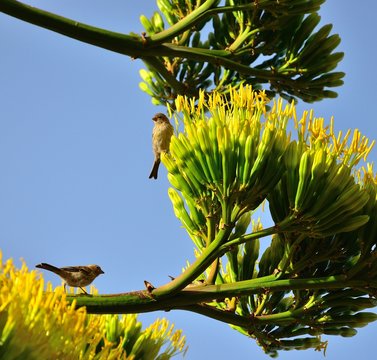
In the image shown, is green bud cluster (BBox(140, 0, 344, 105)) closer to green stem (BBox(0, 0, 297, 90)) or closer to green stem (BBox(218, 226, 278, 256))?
green stem (BBox(0, 0, 297, 90))

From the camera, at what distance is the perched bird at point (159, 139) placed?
19.6ft

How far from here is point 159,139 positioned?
19.7 feet

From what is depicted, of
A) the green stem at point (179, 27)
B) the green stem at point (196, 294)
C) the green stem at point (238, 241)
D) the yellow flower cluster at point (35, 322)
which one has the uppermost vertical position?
the green stem at point (179, 27)

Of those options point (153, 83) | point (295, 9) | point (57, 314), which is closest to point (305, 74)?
point (295, 9)

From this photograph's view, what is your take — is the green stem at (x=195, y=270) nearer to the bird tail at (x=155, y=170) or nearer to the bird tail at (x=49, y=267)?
the bird tail at (x=49, y=267)

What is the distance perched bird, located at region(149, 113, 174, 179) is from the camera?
19.6 ft

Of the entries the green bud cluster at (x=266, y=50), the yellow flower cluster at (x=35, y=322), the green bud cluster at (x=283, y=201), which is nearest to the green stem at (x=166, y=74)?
the green bud cluster at (x=266, y=50)

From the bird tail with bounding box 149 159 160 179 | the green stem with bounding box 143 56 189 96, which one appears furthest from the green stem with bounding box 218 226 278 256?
the green stem with bounding box 143 56 189 96

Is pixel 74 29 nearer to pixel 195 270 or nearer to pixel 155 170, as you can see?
pixel 155 170

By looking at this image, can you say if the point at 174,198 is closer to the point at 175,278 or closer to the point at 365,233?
the point at 175,278

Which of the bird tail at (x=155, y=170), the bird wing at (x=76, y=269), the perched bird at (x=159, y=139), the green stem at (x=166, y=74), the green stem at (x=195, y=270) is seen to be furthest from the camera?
the green stem at (x=166, y=74)

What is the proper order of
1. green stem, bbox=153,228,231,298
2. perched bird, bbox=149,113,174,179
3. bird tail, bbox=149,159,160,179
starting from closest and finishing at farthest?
green stem, bbox=153,228,231,298 < perched bird, bbox=149,113,174,179 < bird tail, bbox=149,159,160,179

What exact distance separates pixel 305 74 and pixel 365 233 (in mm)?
2422

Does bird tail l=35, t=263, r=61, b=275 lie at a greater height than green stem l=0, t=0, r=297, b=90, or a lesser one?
lesser
